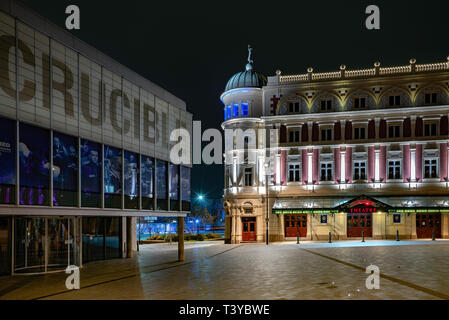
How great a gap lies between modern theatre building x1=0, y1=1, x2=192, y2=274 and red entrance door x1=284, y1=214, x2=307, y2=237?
18973 mm

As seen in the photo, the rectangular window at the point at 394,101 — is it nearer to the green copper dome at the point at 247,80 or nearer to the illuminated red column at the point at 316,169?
the illuminated red column at the point at 316,169

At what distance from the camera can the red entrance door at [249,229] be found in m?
46.0

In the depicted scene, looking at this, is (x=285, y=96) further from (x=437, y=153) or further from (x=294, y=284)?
(x=294, y=284)

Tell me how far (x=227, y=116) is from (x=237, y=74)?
4615mm

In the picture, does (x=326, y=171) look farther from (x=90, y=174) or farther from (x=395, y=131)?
(x=90, y=174)

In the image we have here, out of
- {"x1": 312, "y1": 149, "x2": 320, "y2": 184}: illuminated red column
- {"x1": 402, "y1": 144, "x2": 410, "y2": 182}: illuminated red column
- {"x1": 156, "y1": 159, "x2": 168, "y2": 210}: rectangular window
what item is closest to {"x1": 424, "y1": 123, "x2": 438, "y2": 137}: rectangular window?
{"x1": 402, "y1": 144, "x2": 410, "y2": 182}: illuminated red column

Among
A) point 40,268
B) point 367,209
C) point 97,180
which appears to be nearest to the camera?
point 40,268

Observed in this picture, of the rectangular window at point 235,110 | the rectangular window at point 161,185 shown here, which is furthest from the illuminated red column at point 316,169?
the rectangular window at point 161,185

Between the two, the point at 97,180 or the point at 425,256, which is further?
the point at 425,256

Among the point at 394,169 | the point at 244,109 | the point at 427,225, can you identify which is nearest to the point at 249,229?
the point at 244,109

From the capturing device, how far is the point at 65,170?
20266 mm

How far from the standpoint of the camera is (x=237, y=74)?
49.0 meters
